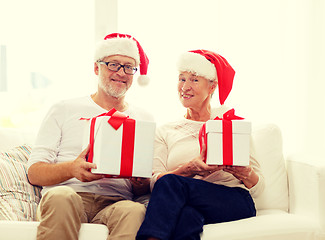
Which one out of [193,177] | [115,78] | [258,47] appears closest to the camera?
[193,177]

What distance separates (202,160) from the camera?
181 cm

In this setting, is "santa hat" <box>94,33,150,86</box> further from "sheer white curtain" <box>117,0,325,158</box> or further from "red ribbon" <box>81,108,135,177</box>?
"sheer white curtain" <box>117,0,325,158</box>

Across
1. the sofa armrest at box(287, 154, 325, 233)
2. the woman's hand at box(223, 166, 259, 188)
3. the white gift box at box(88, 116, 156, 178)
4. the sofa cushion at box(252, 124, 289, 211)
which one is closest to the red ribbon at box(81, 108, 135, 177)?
the white gift box at box(88, 116, 156, 178)

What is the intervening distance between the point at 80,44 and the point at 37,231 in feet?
6.08

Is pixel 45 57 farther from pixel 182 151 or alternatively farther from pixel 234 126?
pixel 234 126

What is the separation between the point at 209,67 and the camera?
2141 millimetres

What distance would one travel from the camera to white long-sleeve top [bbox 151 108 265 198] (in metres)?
1.96

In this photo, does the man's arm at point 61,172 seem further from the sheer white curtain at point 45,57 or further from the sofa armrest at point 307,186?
the sheer white curtain at point 45,57

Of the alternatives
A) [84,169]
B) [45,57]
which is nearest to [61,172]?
[84,169]

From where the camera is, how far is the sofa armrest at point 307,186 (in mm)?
1883

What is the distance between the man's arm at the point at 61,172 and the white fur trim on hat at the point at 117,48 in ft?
2.01

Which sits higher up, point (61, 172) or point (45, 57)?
point (45, 57)

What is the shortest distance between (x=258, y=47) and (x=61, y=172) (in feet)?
6.51

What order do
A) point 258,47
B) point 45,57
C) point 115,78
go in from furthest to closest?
point 258,47 < point 45,57 < point 115,78
